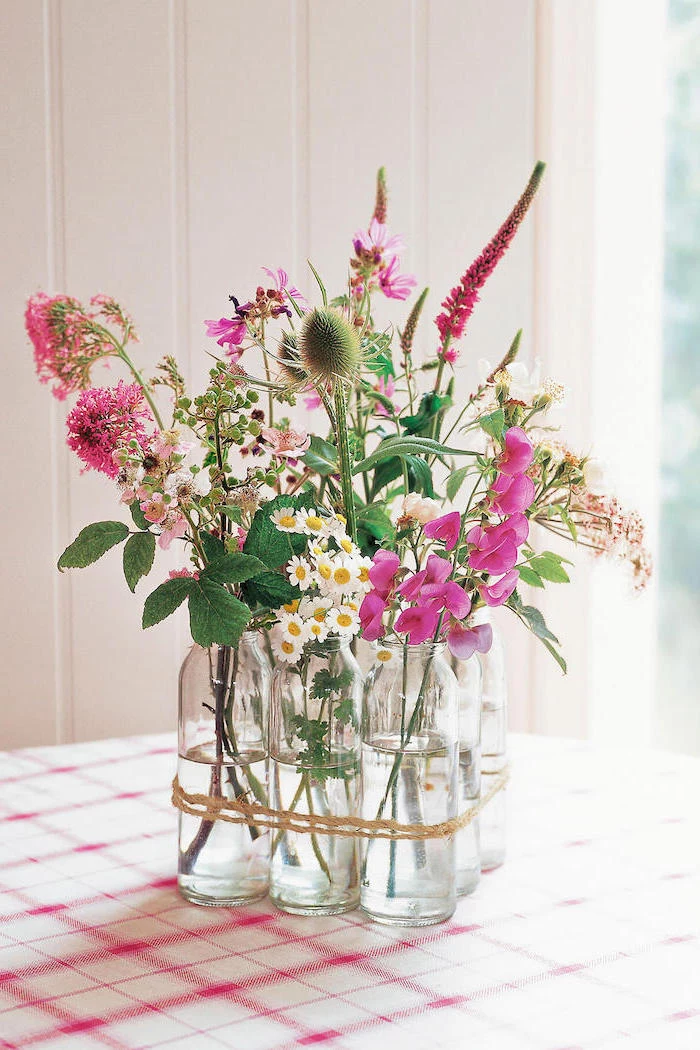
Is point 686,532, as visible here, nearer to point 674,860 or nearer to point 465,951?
point 674,860

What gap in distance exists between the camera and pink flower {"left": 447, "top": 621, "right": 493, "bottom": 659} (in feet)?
2.99

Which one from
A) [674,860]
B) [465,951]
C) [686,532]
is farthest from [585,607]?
[465,951]

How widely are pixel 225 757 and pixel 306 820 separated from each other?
91mm

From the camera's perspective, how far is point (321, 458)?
105 cm

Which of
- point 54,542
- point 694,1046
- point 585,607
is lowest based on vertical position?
point 694,1046

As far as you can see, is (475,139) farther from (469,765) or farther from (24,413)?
(469,765)

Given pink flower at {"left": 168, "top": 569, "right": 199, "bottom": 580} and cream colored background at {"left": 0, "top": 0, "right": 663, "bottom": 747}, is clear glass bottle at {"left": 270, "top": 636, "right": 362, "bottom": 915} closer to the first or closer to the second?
pink flower at {"left": 168, "top": 569, "right": 199, "bottom": 580}

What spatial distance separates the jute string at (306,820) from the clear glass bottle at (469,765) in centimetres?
2

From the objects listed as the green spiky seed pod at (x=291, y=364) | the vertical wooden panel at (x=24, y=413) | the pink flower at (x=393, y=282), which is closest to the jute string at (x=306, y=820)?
the green spiky seed pod at (x=291, y=364)

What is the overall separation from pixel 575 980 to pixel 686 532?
1724 millimetres

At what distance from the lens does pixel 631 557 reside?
3.52 ft

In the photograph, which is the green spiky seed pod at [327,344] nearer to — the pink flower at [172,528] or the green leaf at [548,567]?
the pink flower at [172,528]

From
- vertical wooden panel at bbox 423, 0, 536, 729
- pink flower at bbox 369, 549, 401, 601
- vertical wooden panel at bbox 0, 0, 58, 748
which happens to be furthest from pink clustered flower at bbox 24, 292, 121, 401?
vertical wooden panel at bbox 423, 0, 536, 729

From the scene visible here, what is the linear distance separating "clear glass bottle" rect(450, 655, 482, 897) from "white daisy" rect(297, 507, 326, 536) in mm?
185
